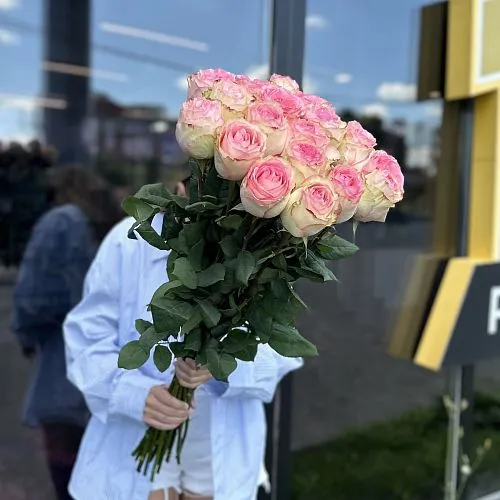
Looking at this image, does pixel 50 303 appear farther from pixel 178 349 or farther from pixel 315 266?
pixel 315 266

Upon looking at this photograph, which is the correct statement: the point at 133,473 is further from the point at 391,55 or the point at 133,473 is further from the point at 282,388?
the point at 391,55

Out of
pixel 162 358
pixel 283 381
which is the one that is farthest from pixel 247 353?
pixel 283 381

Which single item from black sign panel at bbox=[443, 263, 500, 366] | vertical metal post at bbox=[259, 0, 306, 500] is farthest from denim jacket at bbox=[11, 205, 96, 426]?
black sign panel at bbox=[443, 263, 500, 366]

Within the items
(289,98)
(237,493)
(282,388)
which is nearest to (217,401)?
(237,493)

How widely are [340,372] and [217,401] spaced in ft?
4.38

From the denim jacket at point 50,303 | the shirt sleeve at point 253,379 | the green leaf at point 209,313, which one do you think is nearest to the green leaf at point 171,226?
the green leaf at point 209,313

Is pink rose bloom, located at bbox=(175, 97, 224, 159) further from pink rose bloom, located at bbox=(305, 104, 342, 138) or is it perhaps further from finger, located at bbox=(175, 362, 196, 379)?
finger, located at bbox=(175, 362, 196, 379)

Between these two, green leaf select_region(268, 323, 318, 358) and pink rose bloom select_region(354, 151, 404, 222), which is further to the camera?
green leaf select_region(268, 323, 318, 358)

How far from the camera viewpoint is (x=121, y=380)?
1380 mm

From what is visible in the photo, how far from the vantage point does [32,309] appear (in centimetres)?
248

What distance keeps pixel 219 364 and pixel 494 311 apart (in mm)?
1893

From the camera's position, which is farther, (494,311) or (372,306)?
(372,306)

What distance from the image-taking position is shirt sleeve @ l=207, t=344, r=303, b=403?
1.44 meters


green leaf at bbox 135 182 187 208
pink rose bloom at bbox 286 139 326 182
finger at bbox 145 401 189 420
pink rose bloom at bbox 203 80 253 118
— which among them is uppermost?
pink rose bloom at bbox 203 80 253 118
